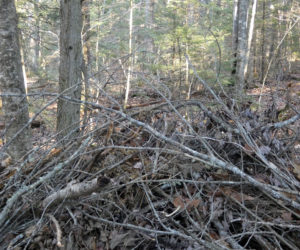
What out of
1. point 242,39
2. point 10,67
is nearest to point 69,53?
point 10,67

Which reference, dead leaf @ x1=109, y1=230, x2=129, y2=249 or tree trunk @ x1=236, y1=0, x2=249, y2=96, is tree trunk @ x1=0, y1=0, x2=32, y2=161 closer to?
dead leaf @ x1=109, y1=230, x2=129, y2=249

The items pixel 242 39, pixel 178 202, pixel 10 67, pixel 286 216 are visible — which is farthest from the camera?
pixel 242 39

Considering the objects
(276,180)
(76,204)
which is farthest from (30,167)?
(276,180)

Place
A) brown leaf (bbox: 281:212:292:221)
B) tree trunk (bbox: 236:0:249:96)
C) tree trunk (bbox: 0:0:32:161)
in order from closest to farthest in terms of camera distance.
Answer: brown leaf (bbox: 281:212:292:221)
tree trunk (bbox: 0:0:32:161)
tree trunk (bbox: 236:0:249:96)

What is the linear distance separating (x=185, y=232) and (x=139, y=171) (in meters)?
0.55

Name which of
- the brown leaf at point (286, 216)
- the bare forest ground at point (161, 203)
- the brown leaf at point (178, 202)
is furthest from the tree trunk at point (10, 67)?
the brown leaf at point (286, 216)

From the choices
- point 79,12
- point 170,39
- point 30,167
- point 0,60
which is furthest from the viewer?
point 170,39

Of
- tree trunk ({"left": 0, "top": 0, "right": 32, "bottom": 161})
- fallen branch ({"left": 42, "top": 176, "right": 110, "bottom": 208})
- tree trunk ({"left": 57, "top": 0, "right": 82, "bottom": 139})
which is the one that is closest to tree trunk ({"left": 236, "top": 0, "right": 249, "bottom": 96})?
tree trunk ({"left": 57, "top": 0, "right": 82, "bottom": 139})

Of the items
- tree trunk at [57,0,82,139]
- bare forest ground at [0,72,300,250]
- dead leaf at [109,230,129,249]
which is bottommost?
dead leaf at [109,230,129,249]

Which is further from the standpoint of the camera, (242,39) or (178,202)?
(242,39)

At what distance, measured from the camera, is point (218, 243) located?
145 cm

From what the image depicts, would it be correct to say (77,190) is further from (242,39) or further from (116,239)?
(242,39)

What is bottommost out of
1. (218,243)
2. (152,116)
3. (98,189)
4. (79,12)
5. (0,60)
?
(218,243)

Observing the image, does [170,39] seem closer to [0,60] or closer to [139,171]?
[0,60]
